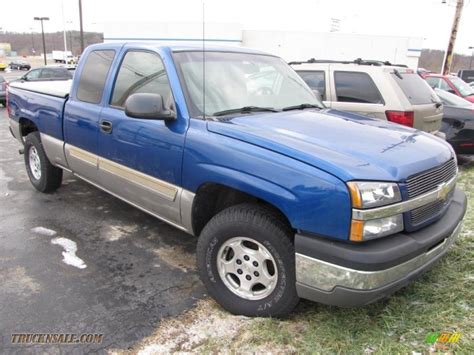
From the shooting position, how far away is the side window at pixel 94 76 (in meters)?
4.12

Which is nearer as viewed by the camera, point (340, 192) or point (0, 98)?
point (340, 192)

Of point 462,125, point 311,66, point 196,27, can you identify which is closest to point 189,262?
point 311,66

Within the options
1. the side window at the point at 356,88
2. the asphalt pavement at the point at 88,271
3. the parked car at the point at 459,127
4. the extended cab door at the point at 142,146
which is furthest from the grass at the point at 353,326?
the parked car at the point at 459,127

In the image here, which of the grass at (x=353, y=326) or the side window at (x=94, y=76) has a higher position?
the side window at (x=94, y=76)

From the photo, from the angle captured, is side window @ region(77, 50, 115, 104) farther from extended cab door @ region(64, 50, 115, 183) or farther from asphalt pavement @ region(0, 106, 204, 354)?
asphalt pavement @ region(0, 106, 204, 354)

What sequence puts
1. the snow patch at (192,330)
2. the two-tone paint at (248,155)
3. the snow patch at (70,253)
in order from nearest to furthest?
1. the two-tone paint at (248,155)
2. the snow patch at (192,330)
3. the snow patch at (70,253)

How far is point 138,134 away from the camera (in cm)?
347

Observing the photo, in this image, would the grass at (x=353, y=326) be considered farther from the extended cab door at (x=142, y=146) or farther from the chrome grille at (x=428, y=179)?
the extended cab door at (x=142, y=146)

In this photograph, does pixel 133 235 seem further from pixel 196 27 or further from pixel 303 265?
pixel 196 27

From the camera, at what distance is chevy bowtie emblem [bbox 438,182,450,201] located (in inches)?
108

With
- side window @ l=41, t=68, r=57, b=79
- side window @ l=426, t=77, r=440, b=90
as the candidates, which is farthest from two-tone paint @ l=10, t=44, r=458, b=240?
side window @ l=41, t=68, r=57, b=79

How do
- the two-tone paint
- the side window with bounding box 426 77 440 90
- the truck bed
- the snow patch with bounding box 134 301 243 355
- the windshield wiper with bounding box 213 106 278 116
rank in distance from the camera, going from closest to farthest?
the two-tone paint, the snow patch with bounding box 134 301 243 355, the windshield wiper with bounding box 213 106 278 116, the truck bed, the side window with bounding box 426 77 440 90

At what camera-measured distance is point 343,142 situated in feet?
8.91

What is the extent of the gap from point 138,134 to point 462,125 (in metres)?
6.24
